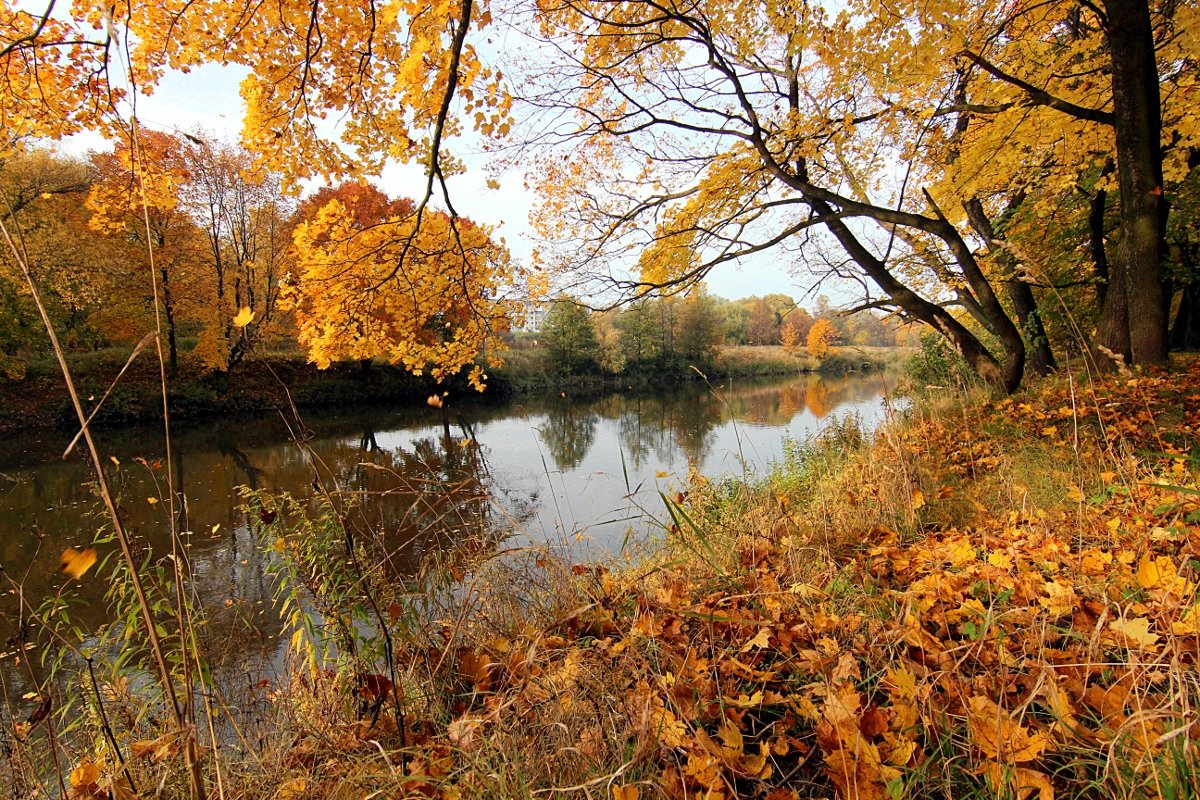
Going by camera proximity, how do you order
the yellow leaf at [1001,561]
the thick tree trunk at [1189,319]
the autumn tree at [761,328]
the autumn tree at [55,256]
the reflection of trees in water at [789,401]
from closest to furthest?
the yellow leaf at [1001,561], the thick tree trunk at [1189,319], the autumn tree at [55,256], the reflection of trees in water at [789,401], the autumn tree at [761,328]

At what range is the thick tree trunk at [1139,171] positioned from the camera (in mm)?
4094

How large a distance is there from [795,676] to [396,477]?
4.25 meters

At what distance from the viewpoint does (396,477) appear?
194 inches

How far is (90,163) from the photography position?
17.4m

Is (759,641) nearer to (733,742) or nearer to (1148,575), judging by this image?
(733,742)

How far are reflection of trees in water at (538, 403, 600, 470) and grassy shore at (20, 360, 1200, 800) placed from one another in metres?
8.67

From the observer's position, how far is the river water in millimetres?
3379

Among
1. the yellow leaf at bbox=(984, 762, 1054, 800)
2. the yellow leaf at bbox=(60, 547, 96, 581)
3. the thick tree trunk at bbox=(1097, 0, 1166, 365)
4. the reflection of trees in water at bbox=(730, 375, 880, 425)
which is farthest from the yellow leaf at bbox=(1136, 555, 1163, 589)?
the reflection of trees in water at bbox=(730, 375, 880, 425)

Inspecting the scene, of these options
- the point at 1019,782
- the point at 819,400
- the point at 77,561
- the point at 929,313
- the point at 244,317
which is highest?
the point at 929,313

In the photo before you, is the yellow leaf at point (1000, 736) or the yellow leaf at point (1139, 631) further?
the yellow leaf at point (1139, 631)

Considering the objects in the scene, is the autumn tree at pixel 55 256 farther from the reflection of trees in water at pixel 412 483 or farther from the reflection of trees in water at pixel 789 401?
the reflection of trees in water at pixel 789 401

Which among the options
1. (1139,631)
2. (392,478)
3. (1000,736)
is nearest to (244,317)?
(1000,736)

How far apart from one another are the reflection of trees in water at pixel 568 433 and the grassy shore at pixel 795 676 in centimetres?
867

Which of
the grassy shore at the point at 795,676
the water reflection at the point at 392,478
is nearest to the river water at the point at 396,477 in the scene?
the water reflection at the point at 392,478
